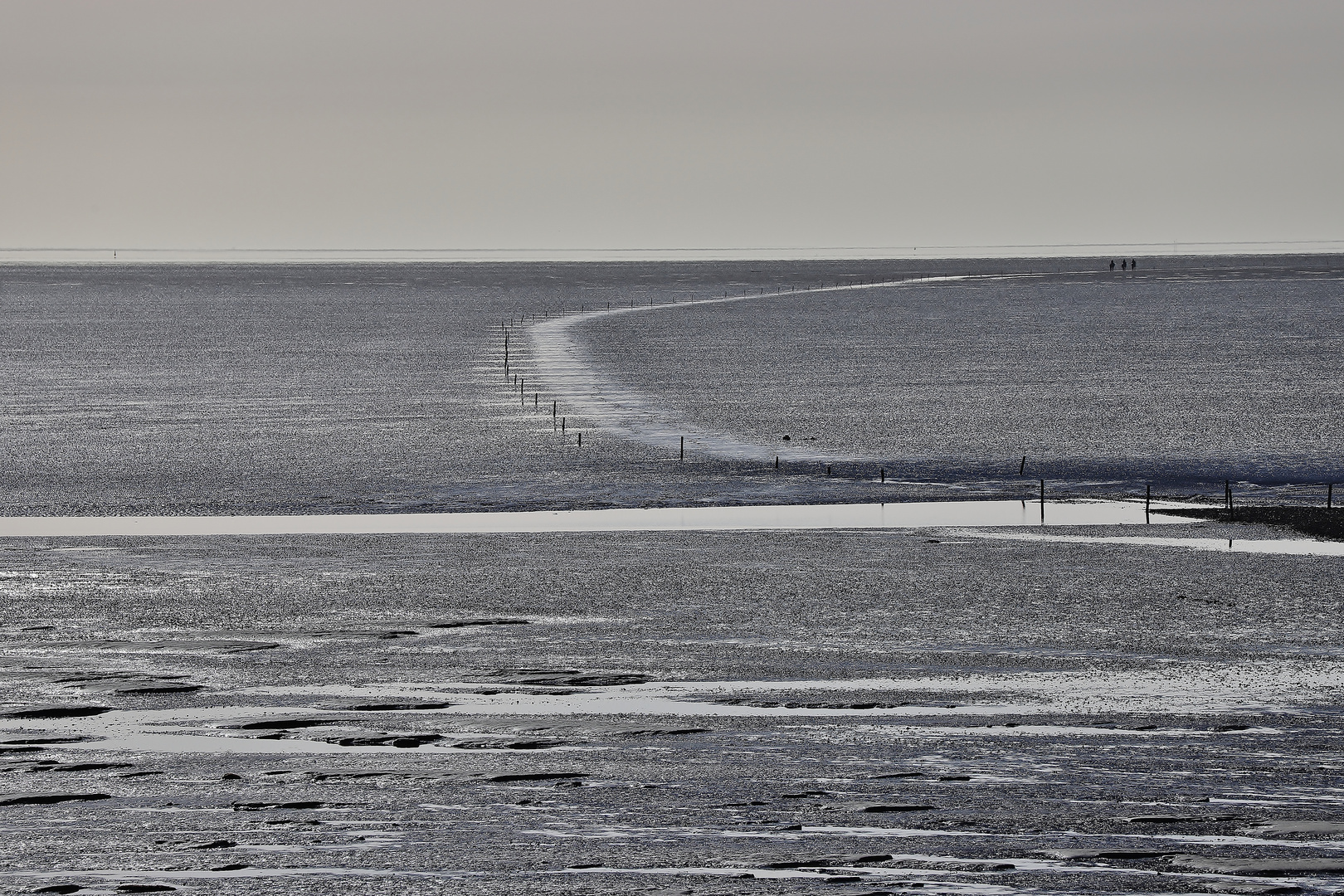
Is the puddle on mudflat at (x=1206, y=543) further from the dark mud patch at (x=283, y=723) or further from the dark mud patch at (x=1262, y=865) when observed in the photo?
the dark mud patch at (x=1262, y=865)

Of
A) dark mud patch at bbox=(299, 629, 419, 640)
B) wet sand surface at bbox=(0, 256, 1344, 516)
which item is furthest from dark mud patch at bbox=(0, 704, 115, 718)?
wet sand surface at bbox=(0, 256, 1344, 516)

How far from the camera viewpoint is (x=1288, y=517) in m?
26.7

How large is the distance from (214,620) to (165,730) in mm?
5086

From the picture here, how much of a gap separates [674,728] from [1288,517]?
16.2 m

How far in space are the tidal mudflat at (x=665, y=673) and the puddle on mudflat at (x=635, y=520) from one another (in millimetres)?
273

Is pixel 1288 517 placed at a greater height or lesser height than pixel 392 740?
greater

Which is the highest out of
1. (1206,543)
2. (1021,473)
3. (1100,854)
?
(1021,473)

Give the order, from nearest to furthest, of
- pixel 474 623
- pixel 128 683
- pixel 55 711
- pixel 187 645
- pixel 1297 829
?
1. pixel 1297 829
2. pixel 55 711
3. pixel 128 683
4. pixel 187 645
5. pixel 474 623

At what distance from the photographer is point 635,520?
2759cm

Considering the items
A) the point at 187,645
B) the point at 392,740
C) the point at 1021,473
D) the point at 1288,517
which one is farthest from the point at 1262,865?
the point at 1021,473

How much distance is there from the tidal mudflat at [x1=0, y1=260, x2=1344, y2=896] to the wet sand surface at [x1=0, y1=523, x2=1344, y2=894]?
42 mm

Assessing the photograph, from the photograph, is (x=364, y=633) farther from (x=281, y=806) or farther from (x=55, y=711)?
(x=281, y=806)

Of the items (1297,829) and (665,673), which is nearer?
(1297,829)

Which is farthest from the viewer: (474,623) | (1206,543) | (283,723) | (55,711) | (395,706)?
(1206,543)
